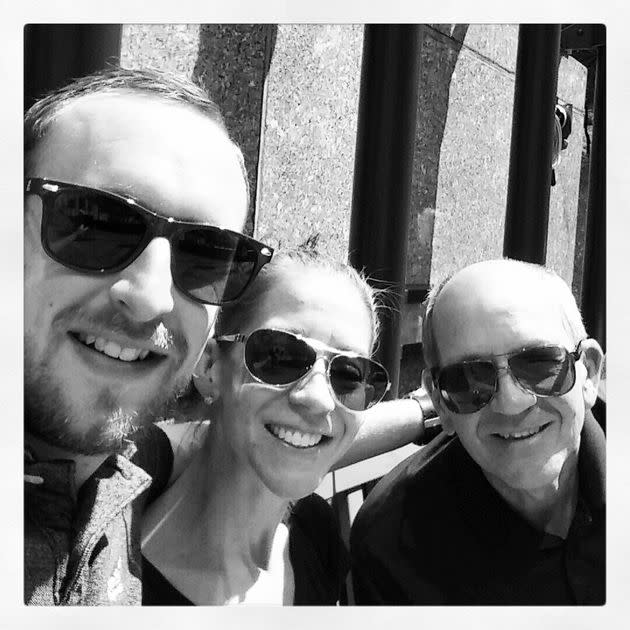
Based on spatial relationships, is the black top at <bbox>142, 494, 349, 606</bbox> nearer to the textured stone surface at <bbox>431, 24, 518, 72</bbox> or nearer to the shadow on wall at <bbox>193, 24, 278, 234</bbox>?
the shadow on wall at <bbox>193, 24, 278, 234</bbox>

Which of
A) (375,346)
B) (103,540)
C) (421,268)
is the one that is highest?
(421,268)

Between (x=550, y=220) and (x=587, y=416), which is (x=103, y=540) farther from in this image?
(x=550, y=220)

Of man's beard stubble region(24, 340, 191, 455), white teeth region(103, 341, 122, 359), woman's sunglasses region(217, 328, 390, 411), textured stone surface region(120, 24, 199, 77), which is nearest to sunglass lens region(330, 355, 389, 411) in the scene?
woman's sunglasses region(217, 328, 390, 411)

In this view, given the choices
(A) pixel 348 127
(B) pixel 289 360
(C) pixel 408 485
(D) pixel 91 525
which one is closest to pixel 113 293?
(B) pixel 289 360

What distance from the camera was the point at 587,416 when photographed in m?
2.09

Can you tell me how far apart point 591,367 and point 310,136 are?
82 cm

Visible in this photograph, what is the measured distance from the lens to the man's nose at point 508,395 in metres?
2.00

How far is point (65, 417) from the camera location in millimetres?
1869

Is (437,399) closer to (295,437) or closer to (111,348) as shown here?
(295,437)

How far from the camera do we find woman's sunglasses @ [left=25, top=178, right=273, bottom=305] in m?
1.76
